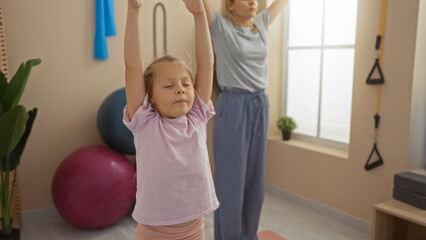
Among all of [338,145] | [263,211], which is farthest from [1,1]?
[338,145]

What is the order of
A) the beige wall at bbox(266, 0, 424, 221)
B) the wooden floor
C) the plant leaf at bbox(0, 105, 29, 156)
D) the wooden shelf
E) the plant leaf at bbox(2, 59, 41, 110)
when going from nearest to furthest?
the wooden shelf < the plant leaf at bbox(0, 105, 29, 156) < the plant leaf at bbox(2, 59, 41, 110) < the beige wall at bbox(266, 0, 424, 221) < the wooden floor

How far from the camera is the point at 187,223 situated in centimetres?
125

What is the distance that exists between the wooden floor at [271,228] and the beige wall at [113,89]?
146 mm

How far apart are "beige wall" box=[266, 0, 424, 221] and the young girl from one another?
5.17 ft

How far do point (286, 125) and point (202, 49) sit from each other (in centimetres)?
214

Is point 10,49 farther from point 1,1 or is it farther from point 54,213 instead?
point 54,213

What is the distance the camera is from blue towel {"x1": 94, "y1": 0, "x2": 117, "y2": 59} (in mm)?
2807

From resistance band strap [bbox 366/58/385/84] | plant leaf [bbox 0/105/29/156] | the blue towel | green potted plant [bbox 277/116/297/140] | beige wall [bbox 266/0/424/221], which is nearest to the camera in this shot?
plant leaf [bbox 0/105/29/156]

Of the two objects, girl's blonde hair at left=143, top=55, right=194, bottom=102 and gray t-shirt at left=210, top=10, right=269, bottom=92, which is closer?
girl's blonde hair at left=143, top=55, right=194, bottom=102

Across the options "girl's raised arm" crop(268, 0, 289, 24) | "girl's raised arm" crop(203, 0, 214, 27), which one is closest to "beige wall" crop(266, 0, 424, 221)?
"girl's raised arm" crop(268, 0, 289, 24)

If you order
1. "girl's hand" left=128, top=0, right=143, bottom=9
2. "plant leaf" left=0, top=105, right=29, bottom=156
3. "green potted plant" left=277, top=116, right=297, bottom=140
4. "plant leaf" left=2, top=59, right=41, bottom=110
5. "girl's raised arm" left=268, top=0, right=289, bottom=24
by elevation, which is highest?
"girl's raised arm" left=268, top=0, right=289, bottom=24

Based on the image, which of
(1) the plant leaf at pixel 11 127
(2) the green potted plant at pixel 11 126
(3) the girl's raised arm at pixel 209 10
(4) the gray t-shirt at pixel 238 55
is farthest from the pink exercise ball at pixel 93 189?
(3) the girl's raised arm at pixel 209 10

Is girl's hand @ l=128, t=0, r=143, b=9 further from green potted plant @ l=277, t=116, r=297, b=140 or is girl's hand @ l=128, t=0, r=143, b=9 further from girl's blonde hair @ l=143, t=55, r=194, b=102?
green potted plant @ l=277, t=116, r=297, b=140

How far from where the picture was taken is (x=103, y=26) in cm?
282
